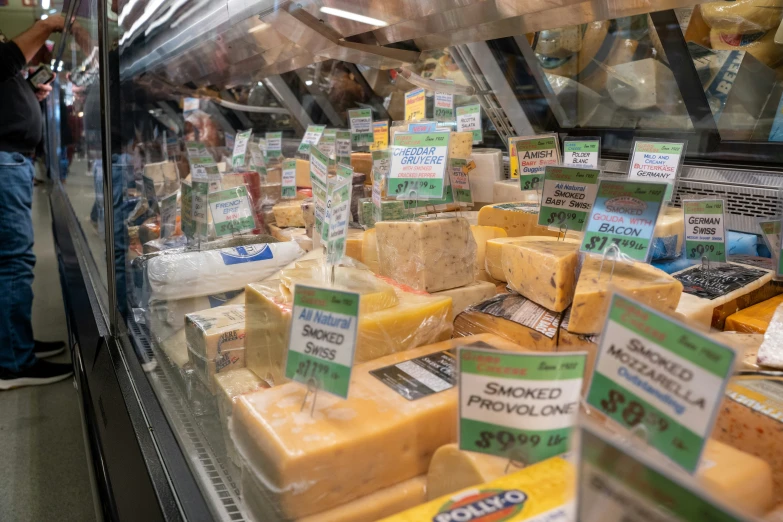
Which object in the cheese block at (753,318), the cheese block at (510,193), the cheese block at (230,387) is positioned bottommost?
the cheese block at (230,387)

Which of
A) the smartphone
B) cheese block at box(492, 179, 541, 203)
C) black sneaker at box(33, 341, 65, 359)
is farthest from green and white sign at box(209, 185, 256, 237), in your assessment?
the smartphone

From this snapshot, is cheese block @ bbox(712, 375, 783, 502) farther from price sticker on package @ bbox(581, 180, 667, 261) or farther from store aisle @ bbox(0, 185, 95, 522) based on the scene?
store aisle @ bbox(0, 185, 95, 522)

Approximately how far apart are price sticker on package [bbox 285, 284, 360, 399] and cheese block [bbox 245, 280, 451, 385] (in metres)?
0.23

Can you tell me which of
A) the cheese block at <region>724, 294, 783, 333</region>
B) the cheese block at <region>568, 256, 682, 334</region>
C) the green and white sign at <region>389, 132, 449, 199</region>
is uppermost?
the green and white sign at <region>389, 132, 449, 199</region>

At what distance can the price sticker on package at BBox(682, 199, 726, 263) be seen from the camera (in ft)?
4.99

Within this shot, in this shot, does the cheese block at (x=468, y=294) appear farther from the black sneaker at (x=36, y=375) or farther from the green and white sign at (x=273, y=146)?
the black sneaker at (x=36, y=375)

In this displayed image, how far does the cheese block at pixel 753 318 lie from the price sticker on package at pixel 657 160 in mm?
452

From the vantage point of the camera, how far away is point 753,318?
1376 mm

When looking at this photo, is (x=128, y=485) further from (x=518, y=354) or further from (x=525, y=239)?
(x=525, y=239)

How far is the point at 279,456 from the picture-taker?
827 millimetres

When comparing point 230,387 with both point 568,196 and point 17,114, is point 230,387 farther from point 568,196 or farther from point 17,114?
point 17,114

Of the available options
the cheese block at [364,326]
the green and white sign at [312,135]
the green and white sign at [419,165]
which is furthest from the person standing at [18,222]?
the cheese block at [364,326]

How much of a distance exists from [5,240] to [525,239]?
2.72 metres

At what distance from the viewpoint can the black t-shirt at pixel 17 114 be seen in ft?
9.37
